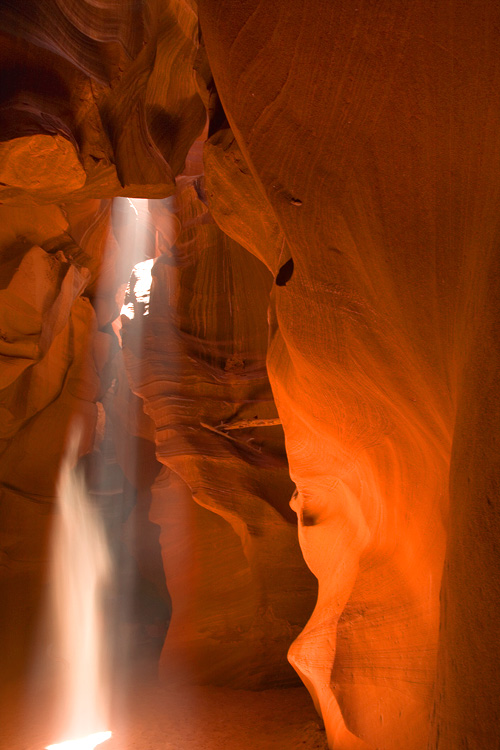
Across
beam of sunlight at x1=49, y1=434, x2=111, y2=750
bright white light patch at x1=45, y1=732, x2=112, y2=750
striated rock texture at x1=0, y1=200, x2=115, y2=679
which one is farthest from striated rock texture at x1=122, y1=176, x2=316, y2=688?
bright white light patch at x1=45, y1=732, x2=112, y2=750

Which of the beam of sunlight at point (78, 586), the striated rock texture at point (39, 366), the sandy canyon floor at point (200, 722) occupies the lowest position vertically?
the sandy canyon floor at point (200, 722)

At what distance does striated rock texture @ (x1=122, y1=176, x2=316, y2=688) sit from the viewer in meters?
6.45

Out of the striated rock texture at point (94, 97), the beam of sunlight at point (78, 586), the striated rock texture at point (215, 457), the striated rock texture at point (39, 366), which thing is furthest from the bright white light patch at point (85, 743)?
the striated rock texture at point (94, 97)

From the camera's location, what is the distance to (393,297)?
2361mm

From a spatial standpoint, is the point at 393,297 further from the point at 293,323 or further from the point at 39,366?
the point at 39,366

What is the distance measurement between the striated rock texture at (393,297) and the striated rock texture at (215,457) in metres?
2.98

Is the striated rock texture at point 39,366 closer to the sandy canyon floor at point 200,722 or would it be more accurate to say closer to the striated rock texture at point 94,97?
the striated rock texture at point 94,97

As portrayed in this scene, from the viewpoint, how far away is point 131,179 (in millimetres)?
5074

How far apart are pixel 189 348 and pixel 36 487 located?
3.16 metres

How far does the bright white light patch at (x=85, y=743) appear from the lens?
4.72 metres

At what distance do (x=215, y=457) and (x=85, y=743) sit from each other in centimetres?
303

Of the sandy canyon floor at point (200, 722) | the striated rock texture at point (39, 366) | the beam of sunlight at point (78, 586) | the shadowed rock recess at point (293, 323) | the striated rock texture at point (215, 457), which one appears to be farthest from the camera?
the beam of sunlight at point (78, 586)

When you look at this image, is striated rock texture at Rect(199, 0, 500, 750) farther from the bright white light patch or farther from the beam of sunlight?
the beam of sunlight

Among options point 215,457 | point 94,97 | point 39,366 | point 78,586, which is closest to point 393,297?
point 94,97
